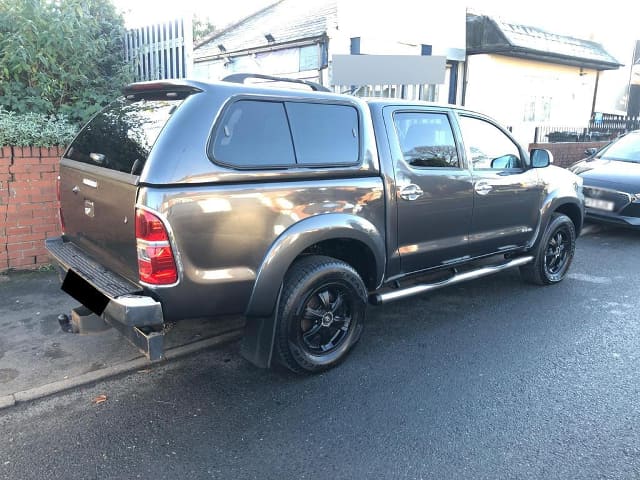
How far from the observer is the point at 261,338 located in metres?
3.41

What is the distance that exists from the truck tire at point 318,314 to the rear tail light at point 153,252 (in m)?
0.79

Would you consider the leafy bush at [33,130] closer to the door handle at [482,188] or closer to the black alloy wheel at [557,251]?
the door handle at [482,188]

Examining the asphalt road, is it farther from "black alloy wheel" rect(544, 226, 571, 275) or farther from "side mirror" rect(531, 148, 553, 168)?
"side mirror" rect(531, 148, 553, 168)

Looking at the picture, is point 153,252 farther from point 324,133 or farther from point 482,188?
point 482,188

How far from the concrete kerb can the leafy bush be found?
290 centimetres

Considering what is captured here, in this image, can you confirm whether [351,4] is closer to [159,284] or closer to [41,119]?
[41,119]

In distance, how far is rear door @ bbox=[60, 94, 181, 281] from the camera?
9.94 feet

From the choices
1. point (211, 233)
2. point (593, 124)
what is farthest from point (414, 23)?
point (211, 233)

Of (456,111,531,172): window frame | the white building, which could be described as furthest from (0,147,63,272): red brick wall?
the white building

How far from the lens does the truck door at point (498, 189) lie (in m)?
4.64

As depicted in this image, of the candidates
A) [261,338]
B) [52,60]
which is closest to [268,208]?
[261,338]

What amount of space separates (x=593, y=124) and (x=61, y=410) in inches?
715

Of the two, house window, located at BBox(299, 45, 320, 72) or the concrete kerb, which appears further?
house window, located at BBox(299, 45, 320, 72)

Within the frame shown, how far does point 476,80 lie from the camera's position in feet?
45.1
